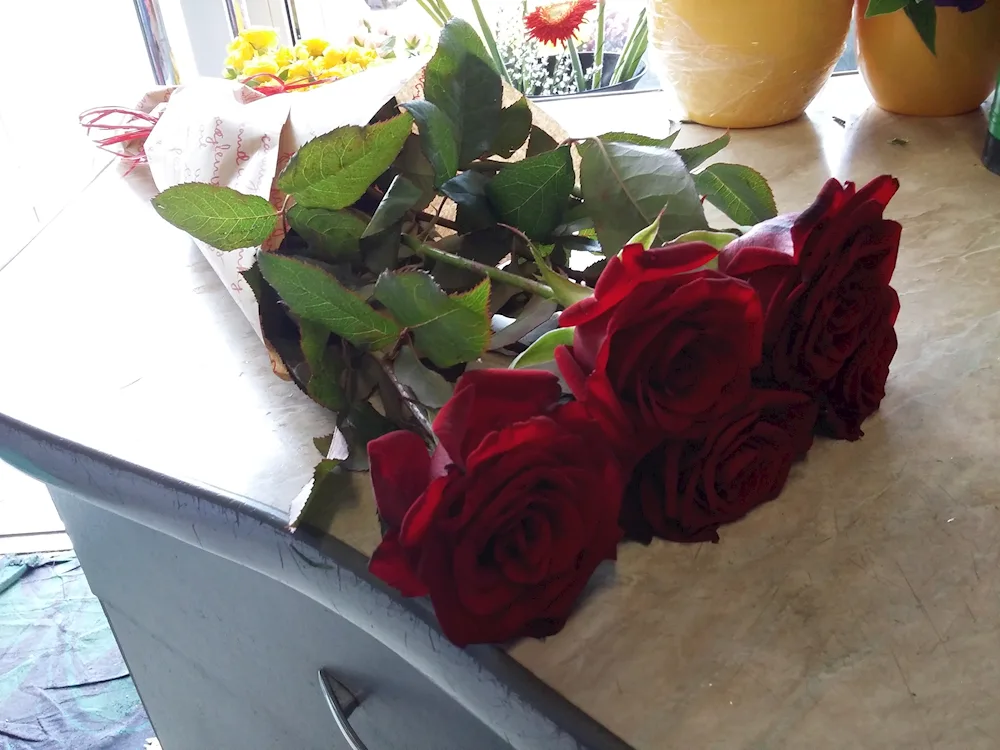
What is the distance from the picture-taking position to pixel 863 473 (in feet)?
1.15

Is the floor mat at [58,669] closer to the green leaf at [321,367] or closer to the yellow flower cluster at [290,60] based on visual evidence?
the yellow flower cluster at [290,60]

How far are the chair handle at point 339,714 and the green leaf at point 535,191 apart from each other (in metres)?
0.25

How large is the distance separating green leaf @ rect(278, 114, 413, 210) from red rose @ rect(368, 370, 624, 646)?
0.49ft

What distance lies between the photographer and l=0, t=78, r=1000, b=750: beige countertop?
262 millimetres

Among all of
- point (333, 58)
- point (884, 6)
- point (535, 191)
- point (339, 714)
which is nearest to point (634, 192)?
point (535, 191)

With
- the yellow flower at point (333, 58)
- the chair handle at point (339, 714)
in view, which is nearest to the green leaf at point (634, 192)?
the chair handle at point (339, 714)

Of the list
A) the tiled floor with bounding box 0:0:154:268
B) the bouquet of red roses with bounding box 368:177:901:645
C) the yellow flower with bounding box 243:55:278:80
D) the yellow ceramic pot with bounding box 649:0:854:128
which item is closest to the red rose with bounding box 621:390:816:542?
the bouquet of red roses with bounding box 368:177:901:645

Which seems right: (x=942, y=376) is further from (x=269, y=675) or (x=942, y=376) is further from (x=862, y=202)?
(x=269, y=675)

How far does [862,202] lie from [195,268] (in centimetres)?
43

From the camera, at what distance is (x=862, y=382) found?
35 centimetres

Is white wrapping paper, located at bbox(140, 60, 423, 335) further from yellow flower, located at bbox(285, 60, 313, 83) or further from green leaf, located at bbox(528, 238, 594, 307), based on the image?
yellow flower, located at bbox(285, 60, 313, 83)

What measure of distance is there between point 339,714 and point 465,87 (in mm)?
318

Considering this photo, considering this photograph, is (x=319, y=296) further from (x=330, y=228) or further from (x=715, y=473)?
(x=715, y=473)

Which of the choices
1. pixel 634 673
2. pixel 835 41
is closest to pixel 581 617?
pixel 634 673
